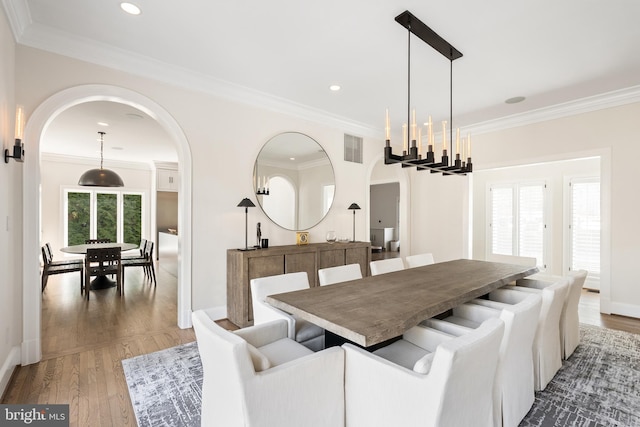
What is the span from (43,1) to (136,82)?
3.00 feet

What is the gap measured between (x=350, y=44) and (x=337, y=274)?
2.12 m

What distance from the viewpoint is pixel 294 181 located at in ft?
14.7

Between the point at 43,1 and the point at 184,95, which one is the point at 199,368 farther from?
the point at 43,1

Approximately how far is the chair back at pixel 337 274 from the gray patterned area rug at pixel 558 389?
1.25 metres

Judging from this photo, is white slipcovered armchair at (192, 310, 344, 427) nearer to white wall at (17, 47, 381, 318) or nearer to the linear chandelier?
the linear chandelier

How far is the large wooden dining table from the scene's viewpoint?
1516 millimetres

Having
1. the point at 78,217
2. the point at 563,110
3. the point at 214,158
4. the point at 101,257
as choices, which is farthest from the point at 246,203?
the point at 78,217

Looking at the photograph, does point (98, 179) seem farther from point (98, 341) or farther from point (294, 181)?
point (294, 181)

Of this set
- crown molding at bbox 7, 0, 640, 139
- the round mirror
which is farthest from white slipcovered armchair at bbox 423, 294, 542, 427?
crown molding at bbox 7, 0, 640, 139

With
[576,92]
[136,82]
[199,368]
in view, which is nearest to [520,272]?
[576,92]

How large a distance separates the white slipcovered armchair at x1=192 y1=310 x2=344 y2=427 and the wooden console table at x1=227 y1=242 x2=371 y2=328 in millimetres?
1888

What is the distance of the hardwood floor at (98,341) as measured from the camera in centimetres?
210


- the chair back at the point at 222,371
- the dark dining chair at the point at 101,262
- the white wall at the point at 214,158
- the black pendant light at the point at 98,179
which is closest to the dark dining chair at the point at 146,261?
the dark dining chair at the point at 101,262

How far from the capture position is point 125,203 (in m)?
8.59
